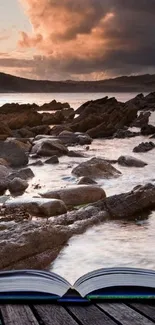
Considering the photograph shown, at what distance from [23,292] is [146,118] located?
35.9m

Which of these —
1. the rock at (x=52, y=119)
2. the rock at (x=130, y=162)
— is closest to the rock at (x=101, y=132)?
the rock at (x=52, y=119)

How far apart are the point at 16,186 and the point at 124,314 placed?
8.52 m

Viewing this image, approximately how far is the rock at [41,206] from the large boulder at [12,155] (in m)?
6.80

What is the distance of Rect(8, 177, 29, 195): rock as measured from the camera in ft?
36.3

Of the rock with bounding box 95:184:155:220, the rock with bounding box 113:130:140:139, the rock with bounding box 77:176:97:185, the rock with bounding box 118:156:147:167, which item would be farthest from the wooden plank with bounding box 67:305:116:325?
the rock with bounding box 113:130:140:139

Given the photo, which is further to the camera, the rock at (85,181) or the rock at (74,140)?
the rock at (74,140)

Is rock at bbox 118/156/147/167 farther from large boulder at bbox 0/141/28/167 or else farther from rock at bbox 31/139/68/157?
rock at bbox 31/139/68/157

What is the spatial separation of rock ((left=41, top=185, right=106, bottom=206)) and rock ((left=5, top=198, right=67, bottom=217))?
34.5 inches

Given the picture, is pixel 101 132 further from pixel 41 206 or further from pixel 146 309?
pixel 146 309

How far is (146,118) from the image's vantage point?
38.3 m

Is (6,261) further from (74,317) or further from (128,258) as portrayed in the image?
(74,317)

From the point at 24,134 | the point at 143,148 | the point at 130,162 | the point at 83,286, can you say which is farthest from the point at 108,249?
the point at 24,134

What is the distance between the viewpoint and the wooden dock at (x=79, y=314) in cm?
272

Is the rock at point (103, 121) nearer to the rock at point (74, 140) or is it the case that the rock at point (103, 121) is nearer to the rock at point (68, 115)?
the rock at point (68, 115)
